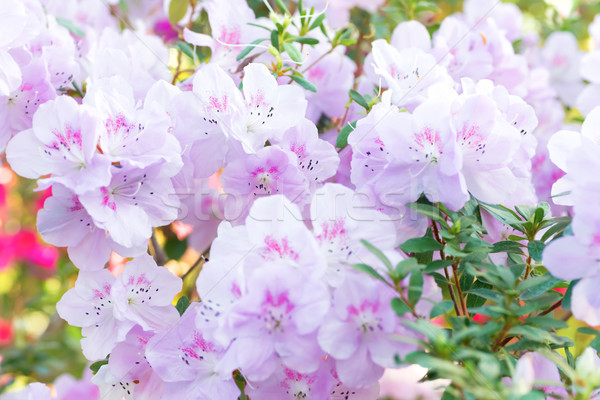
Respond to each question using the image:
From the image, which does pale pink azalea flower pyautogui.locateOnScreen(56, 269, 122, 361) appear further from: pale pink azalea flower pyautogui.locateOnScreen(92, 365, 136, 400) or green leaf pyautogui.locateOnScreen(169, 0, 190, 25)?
green leaf pyautogui.locateOnScreen(169, 0, 190, 25)

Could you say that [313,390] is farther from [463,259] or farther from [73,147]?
[73,147]

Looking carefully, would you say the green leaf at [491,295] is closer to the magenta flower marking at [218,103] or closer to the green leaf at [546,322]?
the green leaf at [546,322]

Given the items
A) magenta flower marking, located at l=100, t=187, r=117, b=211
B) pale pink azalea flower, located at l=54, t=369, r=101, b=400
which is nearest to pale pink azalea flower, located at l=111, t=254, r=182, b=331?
magenta flower marking, located at l=100, t=187, r=117, b=211

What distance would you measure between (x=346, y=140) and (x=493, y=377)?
570 mm

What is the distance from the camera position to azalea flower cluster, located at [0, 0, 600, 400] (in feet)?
2.83

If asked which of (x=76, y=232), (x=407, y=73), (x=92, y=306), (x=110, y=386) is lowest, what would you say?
(x=110, y=386)

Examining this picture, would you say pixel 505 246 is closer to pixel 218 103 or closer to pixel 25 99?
pixel 218 103

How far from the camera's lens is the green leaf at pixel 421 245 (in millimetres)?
960

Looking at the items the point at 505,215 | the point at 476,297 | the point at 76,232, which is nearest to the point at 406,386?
the point at 476,297

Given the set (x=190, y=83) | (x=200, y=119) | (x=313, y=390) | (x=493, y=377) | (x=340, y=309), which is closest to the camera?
(x=493, y=377)

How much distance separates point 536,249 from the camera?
0.99 meters

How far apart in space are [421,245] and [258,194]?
314 mm

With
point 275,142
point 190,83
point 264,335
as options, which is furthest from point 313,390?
point 190,83

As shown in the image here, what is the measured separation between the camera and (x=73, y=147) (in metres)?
1.00
